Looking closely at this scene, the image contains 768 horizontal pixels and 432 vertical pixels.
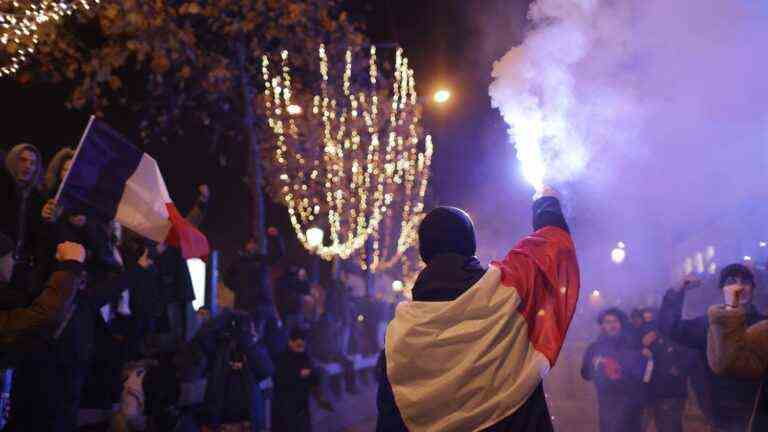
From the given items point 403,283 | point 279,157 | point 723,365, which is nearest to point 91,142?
point 723,365

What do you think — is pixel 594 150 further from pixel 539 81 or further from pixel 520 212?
pixel 520 212

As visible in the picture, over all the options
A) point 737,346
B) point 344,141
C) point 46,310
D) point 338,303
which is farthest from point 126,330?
point 344,141

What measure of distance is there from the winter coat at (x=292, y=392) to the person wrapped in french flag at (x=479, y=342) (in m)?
6.26

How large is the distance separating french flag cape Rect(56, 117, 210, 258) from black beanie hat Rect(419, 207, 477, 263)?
125 inches

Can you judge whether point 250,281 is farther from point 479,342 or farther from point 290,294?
point 479,342

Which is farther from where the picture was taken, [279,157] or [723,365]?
[279,157]

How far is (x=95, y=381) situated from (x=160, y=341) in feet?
6.41

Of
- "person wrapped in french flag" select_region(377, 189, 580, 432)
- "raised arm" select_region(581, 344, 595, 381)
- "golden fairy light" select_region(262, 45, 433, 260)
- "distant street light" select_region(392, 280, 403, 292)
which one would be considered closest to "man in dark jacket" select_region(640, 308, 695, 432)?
"raised arm" select_region(581, 344, 595, 381)

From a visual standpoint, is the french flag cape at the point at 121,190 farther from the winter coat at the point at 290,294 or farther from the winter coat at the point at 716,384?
the winter coat at the point at 290,294

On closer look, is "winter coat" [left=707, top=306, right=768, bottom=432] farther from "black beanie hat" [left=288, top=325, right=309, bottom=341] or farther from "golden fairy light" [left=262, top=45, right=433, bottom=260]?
"golden fairy light" [left=262, top=45, right=433, bottom=260]

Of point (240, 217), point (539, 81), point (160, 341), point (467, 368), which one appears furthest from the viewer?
point (240, 217)

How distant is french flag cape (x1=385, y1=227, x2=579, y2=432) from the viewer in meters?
3.72

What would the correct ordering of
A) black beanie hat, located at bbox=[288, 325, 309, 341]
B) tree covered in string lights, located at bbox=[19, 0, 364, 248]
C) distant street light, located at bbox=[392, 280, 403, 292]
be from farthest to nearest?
distant street light, located at bbox=[392, 280, 403, 292] < tree covered in string lights, located at bbox=[19, 0, 364, 248] < black beanie hat, located at bbox=[288, 325, 309, 341]

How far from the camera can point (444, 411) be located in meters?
3.76
